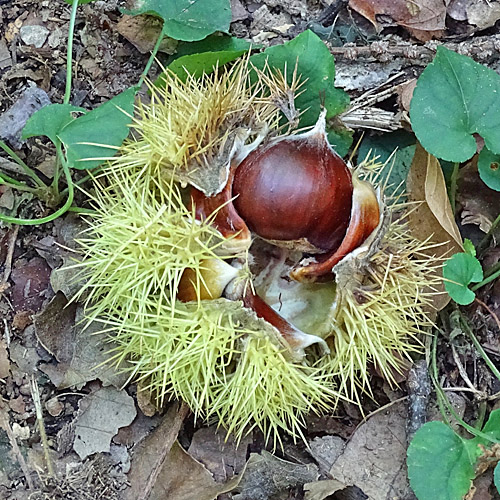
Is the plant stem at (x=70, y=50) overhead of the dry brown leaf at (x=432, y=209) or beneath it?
overhead

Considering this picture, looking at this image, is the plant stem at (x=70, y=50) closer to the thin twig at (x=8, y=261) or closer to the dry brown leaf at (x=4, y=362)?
the thin twig at (x=8, y=261)

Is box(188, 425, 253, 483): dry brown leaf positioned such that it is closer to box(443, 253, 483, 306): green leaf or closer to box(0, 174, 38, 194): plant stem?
box(443, 253, 483, 306): green leaf

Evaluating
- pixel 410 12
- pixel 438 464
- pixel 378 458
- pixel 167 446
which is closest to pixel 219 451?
pixel 167 446

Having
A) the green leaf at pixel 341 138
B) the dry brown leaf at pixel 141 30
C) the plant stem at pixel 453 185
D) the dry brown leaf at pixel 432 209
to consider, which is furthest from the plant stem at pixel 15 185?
the plant stem at pixel 453 185

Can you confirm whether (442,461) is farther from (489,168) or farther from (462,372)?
(489,168)

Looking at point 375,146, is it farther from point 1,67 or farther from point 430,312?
point 1,67
